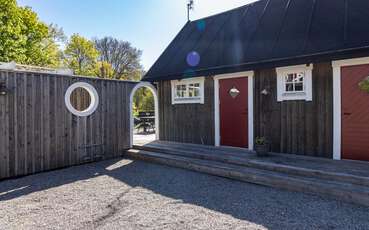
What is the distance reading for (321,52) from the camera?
478cm

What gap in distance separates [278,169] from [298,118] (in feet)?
4.83

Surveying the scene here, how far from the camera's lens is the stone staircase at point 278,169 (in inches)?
146

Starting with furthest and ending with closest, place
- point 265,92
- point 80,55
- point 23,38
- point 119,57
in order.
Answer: point 119,57 < point 80,55 < point 23,38 < point 265,92

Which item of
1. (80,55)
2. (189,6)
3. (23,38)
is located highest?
(80,55)

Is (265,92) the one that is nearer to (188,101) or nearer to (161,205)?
(188,101)

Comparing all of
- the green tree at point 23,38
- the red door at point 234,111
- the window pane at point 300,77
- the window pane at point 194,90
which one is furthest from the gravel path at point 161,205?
the green tree at point 23,38

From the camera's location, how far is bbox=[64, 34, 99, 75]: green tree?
75.0ft

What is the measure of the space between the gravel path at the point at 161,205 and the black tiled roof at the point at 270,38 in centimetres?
286

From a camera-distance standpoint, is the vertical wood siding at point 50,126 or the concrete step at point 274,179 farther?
the vertical wood siding at point 50,126

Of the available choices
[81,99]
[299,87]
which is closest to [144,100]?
[81,99]

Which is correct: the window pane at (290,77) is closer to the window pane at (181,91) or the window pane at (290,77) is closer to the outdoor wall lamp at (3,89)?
the window pane at (181,91)

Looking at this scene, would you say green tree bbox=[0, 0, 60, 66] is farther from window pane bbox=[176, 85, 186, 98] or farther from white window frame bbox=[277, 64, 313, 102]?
white window frame bbox=[277, 64, 313, 102]

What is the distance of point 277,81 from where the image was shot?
18.4ft

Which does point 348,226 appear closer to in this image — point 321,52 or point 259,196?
point 259,196
